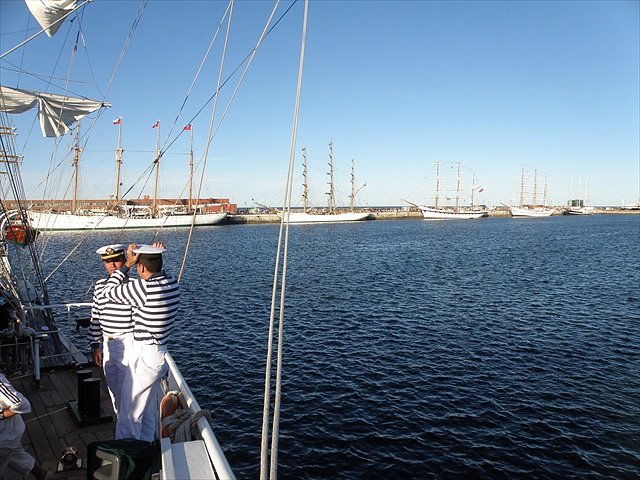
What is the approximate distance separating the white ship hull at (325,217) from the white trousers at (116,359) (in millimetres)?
118628

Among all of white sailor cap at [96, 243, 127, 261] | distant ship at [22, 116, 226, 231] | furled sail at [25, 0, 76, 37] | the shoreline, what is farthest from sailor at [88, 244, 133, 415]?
the shoreline

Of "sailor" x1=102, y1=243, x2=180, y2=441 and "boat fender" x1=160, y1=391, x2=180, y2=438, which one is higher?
"sailor" x1=102, y1=243, x2=180, y2=441

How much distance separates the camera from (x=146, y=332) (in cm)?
515

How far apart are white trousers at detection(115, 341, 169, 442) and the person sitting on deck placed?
0.91 meters

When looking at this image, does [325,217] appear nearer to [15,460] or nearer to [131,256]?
[131,256]

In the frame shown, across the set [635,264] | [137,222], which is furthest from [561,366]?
[137,222]

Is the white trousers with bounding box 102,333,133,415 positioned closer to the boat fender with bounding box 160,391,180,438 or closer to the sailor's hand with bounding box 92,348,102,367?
the sailor's hand with bounding box 92,348,102,367

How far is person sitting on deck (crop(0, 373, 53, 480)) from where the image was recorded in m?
4.45

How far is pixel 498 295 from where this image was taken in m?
28.7

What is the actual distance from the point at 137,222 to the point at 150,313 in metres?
103

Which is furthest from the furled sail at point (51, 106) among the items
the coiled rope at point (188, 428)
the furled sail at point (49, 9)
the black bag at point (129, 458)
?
the black bag at point (129, 458)

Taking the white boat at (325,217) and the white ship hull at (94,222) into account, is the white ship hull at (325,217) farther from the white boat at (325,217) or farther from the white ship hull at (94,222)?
the white ship hull at (94,222)

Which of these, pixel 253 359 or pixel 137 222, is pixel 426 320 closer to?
pixel 253 359

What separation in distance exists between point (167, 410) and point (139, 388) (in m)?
0.62
